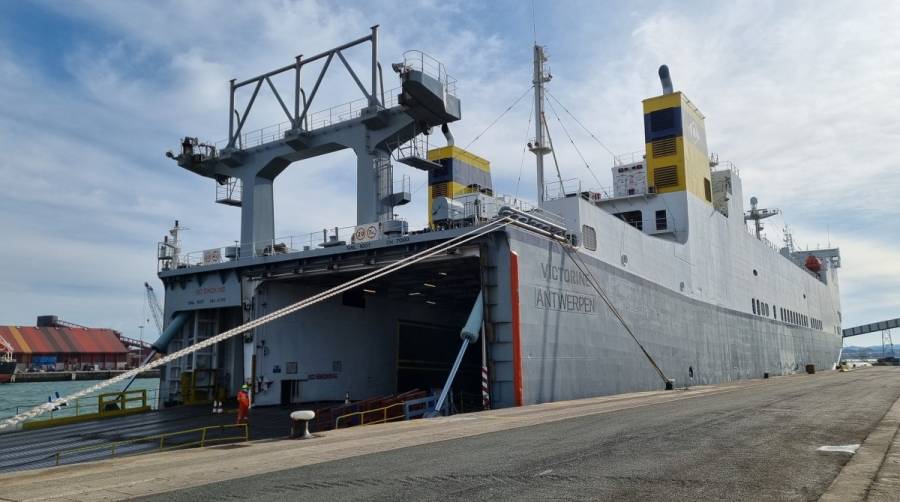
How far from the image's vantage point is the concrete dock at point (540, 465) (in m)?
7.79

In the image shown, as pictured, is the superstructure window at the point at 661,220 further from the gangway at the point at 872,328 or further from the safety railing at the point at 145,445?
the gangway at the point at 872,328

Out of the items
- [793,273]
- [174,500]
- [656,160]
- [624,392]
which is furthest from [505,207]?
[793,273]

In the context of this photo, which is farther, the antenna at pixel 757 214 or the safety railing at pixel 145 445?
the antenna at pixel 757 214

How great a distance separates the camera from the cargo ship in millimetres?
21922

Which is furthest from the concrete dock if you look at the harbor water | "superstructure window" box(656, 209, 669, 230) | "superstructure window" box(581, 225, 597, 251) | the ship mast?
the harbor water

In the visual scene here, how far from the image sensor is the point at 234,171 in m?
31.0

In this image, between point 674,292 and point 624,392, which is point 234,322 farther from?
point 674,292

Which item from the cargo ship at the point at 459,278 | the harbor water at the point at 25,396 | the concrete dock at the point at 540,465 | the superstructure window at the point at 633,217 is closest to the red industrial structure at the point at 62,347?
the harbor water at the point at 25,396

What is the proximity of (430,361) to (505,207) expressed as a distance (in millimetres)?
16850

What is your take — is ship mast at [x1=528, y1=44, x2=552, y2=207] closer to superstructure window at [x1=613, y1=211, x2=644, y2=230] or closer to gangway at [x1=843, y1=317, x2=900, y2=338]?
superstructure window at [x1=613, y1=211, x2=644, y2=230]

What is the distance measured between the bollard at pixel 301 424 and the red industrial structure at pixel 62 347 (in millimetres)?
107693

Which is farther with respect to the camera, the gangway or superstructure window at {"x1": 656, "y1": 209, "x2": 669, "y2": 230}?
the gangway

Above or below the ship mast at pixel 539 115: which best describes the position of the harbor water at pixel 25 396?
below

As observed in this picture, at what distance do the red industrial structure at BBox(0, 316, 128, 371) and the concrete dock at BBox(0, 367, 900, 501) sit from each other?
110 metres
